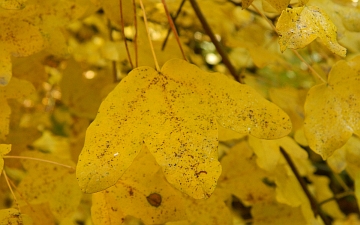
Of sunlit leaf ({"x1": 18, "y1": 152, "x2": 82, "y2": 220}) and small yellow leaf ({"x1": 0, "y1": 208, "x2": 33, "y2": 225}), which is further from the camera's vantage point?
sunlit leaf ({"x1": 18, "y1": 152, "x2": 82, "y2": 220})

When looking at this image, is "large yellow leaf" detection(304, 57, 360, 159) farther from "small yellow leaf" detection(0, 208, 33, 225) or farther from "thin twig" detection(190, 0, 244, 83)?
"small yellow leaf" detection(0, 208, 33, 225)

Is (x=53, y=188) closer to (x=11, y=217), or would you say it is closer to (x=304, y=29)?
(x=11, y=217)

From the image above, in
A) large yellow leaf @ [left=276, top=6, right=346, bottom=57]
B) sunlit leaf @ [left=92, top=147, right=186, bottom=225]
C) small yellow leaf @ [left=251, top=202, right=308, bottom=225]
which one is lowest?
small yellow leaf @ [left=251, top=202, right=308, bottom=225]

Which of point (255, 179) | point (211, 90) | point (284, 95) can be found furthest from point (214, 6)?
point (211, 90)

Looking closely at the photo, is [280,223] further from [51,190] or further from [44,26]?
[44,26]

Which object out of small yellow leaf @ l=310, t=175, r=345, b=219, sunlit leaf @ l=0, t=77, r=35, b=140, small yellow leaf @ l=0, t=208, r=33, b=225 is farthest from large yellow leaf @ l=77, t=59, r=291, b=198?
small yellow leaf @ l=310, t=175, r=345, b=219

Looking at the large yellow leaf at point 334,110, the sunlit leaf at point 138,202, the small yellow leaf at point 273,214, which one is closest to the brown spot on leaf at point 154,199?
the sunlit leaf at point 138,202
